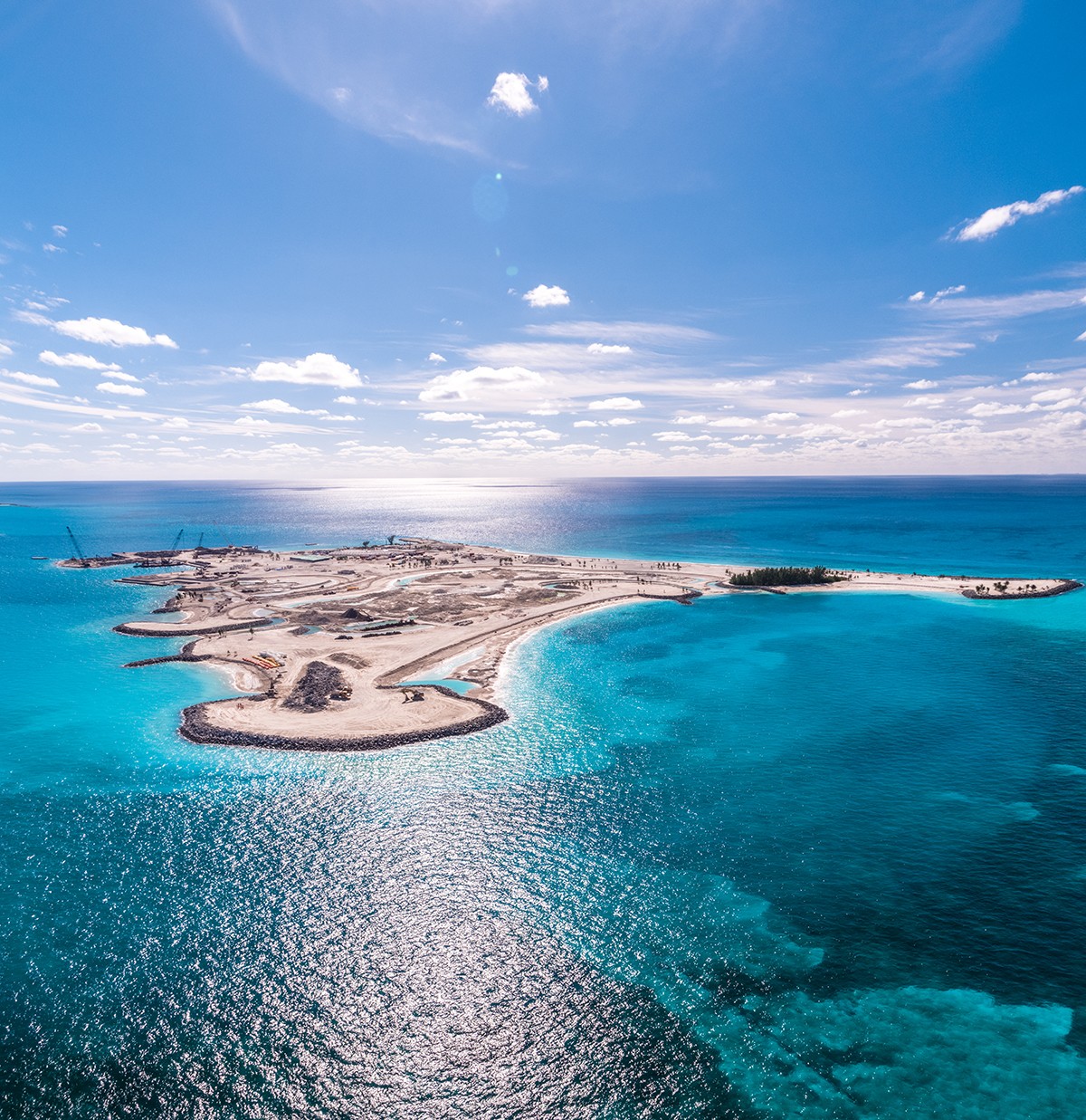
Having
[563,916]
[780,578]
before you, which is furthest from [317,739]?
[780,578]

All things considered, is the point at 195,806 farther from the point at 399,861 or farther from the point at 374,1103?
the point at 374,1103

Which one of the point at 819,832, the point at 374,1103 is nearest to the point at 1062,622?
the point at 819,832

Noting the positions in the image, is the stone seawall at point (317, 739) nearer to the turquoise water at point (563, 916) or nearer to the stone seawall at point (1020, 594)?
the turquoise water at point (563, 916)

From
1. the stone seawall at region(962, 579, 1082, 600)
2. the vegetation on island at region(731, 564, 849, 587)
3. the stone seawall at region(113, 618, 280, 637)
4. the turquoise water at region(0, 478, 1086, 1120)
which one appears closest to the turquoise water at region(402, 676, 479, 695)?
the turquoise water at region(0, 478, 1086, 1120)

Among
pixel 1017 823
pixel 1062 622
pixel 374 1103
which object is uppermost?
pixel 1062 622

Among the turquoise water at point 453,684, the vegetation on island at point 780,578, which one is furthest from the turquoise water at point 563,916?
the vegetation on island at point 780,578

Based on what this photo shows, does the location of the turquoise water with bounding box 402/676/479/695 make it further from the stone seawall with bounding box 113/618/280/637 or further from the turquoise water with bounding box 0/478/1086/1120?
the stone seawall with bounding box 113/618/280/637
